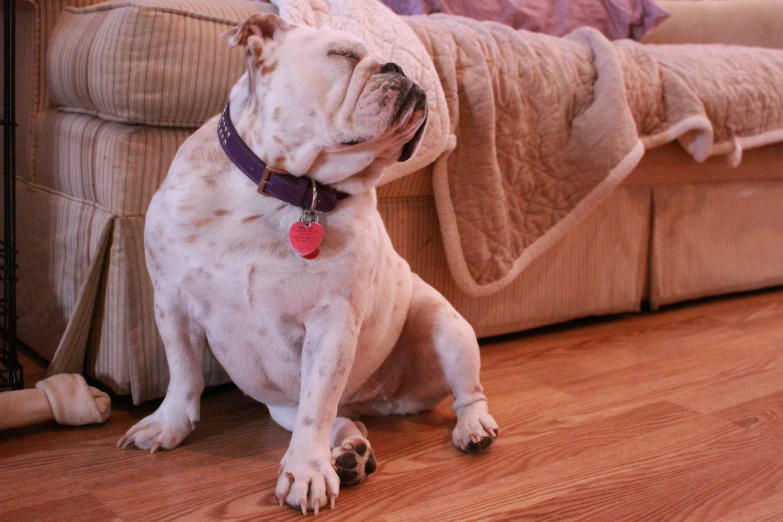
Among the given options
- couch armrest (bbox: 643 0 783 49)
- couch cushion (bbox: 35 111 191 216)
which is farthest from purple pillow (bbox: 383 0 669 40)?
couch cushion (bbox: 35 111 191 216)

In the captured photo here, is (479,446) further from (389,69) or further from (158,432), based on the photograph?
(389,69)

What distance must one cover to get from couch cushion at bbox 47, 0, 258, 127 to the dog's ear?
27 cm

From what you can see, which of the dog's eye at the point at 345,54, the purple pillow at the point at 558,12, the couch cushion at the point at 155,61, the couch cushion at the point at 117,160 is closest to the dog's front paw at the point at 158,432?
the couch cushion at the point at 117,160

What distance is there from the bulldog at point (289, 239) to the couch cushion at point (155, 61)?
157 mm

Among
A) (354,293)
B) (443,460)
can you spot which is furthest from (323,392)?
(443,460)

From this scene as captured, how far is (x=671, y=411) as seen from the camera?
1.64m

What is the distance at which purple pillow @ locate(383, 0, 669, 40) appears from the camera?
2455 mm

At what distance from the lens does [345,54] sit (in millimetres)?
1192

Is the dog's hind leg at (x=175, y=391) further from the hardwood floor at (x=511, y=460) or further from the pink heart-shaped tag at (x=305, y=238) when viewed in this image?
the pink heart-shaped tag at (x=305, y=238)

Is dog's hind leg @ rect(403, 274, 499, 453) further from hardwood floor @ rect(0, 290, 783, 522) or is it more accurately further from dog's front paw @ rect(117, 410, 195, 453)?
dog's front paw @ rect(117, 410, 195, 453)

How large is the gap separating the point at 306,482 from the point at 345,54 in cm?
62

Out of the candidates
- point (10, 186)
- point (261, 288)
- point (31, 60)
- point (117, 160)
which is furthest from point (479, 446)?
point (31, 60)

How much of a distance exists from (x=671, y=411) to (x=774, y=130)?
1.25 m

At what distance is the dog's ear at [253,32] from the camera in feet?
3.88
